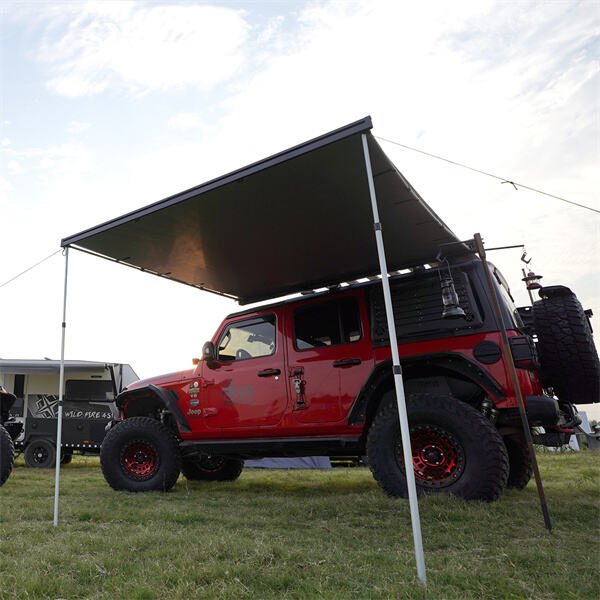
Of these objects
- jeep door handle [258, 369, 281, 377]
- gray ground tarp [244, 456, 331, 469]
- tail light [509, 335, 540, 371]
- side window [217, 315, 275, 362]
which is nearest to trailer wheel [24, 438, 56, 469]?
gray ground tarp [244, 456, 331, 469]

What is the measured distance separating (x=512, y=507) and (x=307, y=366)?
2.21 meters

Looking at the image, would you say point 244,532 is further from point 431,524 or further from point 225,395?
point 225,395

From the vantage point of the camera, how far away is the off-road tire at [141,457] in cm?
544

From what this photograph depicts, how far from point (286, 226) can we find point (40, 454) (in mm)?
7860

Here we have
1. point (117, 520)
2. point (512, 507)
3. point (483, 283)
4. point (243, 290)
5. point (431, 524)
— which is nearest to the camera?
point (431, 524)

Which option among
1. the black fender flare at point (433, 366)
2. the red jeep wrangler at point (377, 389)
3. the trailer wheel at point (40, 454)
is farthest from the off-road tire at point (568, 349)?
the trailer wheel at point (40, 454)

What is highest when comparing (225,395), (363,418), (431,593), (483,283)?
(483,283)

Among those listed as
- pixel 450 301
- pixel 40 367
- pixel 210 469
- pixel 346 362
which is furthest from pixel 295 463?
pixel 450 301

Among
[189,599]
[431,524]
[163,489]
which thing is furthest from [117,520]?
[431,524]

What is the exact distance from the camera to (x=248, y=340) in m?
5.60

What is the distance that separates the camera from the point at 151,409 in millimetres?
6238

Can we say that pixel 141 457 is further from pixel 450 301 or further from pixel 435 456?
pixel 450 301

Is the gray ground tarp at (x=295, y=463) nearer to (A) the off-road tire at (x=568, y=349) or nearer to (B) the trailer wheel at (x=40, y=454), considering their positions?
(B) the trailer wheel at (x=40, y=454)

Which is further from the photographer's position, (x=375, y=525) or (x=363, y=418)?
(x=363, y=418)
